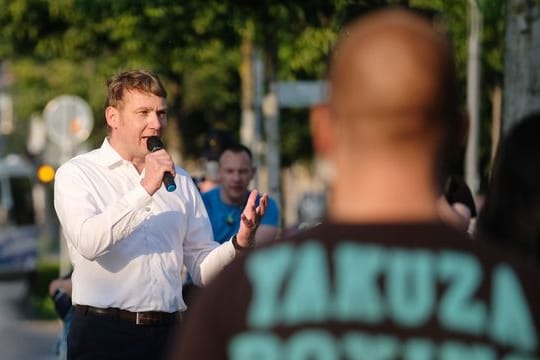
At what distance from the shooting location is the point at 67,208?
19.9 feet

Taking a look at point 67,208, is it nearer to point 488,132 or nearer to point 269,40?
point 269,40

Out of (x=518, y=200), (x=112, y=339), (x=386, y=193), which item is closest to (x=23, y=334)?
(x=112, y=339)

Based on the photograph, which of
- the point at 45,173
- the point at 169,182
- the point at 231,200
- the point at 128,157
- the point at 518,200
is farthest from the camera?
the point at 45,173

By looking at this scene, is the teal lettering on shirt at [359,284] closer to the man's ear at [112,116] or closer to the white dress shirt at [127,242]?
the white dress shirt at [127,242]

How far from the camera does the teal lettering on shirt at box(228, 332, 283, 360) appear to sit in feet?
8.66

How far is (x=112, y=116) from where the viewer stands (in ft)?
21.4

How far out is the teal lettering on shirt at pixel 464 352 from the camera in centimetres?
264

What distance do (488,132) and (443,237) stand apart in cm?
3097

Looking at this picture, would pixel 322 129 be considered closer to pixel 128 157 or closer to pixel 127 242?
pixel 127 242

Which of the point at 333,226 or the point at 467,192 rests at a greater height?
the point at 333,226

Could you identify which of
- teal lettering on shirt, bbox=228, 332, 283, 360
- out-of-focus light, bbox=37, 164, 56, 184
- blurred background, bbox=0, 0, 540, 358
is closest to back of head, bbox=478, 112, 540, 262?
blurred background, bbox=0, 0, 540, 358

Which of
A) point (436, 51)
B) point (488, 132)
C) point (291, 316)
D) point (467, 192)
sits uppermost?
point (436, 51)

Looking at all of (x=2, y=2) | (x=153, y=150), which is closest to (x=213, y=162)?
(x=153, y=150)

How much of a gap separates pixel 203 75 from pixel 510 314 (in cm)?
3165
